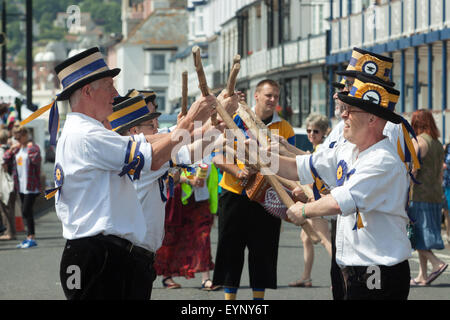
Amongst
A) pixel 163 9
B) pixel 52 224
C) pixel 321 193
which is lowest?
pixel 52 224

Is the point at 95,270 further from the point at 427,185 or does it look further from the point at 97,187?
the point at 427,185

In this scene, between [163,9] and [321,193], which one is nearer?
[321,193]

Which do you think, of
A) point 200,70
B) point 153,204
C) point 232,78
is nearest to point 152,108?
point 153,204

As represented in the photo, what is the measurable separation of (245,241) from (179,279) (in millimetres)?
2905

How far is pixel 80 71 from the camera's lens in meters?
5.58

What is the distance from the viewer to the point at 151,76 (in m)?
98.4

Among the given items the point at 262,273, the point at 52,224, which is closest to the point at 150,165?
the point at 262,273

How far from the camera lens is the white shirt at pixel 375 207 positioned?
5.50 m

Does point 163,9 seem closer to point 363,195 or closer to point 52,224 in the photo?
point 52,224

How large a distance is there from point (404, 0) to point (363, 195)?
24.0 m

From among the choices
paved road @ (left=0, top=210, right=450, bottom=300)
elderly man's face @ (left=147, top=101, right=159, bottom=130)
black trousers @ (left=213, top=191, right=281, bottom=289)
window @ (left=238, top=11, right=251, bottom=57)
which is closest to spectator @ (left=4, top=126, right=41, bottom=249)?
paved road @ (left=0, top=210, right=450, bottom=300)

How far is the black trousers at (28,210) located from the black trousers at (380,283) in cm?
1051

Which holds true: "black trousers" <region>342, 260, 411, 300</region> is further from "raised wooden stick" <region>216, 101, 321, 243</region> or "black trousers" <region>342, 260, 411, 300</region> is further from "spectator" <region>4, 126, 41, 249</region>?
"spectator" <region>4, 126, 41, 249</region>

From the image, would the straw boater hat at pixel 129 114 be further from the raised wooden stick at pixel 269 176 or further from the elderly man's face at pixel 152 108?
the raised wooden stick at pixel 269 176
